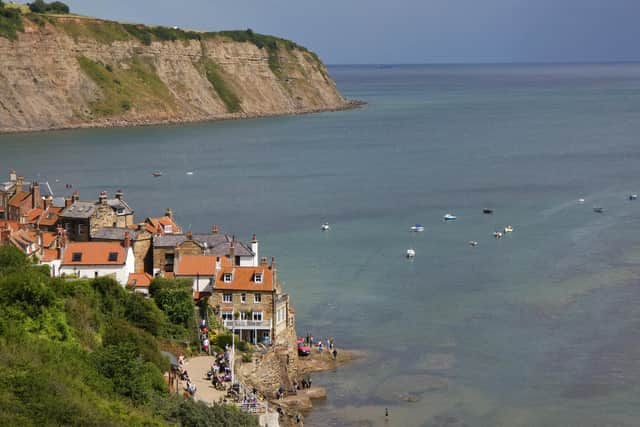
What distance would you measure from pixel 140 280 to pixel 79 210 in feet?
22.8

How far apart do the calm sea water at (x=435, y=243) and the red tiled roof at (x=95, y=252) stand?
848 cm

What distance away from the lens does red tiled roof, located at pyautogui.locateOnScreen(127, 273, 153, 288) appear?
128 feet

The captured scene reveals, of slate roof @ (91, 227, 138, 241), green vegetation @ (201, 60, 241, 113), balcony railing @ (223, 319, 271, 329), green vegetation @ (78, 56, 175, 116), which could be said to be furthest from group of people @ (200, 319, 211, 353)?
green vegetation @ (201, 60, 241, 113)

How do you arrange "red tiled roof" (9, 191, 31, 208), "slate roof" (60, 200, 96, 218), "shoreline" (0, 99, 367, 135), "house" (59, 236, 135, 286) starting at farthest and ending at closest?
"shoreline" (0, 99, 367, 135) → "red tiled roof" (9, 191, 31, 208) → "slate roof" (60, 200, 96, 218) → "house" (59, 236, 135, 286)

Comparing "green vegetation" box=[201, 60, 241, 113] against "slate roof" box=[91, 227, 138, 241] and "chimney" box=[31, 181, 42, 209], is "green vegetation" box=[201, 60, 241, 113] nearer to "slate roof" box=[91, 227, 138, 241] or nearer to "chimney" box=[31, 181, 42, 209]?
"chimney" box=[31, 181, 42, 209]

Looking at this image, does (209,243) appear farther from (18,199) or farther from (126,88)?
(126,88)

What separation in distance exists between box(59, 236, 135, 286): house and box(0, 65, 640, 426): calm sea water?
8.07 meters

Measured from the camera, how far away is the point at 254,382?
119ft

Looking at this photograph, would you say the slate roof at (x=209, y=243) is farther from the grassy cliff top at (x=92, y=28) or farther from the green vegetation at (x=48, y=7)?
the green vegetation at (x=48, y=7)

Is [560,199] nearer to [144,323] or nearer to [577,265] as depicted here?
[577,265]

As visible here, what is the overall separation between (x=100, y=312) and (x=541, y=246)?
35.9 m

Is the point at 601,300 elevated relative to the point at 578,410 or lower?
elevated

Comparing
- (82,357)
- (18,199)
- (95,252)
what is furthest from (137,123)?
(82,357)

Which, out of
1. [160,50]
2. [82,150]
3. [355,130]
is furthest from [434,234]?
[160,50]
